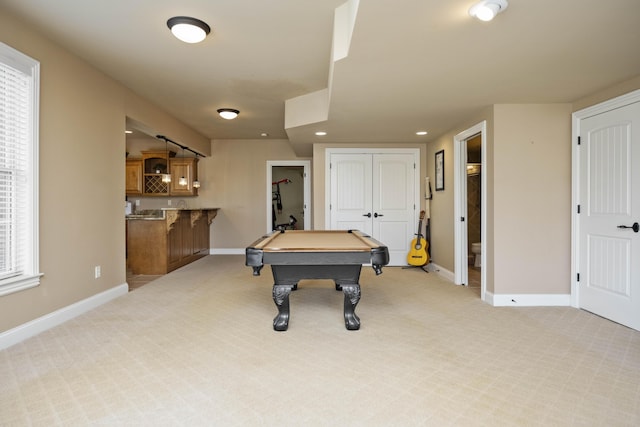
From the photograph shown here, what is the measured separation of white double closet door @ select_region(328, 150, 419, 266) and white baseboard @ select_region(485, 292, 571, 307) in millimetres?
2384

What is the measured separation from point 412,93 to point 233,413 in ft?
9.91

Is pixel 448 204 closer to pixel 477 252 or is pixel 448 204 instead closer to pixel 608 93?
pixel 477 252

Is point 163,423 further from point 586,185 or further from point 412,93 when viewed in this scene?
point 586,185

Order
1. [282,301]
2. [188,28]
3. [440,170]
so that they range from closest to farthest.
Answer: [188,28] < [282,301] < [440,170]

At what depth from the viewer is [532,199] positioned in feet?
12.0

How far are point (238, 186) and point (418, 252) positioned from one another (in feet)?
13.4

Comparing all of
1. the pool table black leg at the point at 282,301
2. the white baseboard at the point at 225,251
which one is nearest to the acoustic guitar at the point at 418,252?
the pool table black leg at the point at 282,301

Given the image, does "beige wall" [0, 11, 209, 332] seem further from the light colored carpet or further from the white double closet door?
the white double closet door

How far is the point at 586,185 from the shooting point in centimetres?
343

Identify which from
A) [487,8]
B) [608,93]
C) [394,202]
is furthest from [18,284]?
[608,93]

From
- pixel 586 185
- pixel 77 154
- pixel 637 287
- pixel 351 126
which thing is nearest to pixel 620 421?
pixel 637 287

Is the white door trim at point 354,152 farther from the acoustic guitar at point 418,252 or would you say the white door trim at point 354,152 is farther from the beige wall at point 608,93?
the beige wall at point 608,93

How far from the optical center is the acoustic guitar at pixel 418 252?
5547mm

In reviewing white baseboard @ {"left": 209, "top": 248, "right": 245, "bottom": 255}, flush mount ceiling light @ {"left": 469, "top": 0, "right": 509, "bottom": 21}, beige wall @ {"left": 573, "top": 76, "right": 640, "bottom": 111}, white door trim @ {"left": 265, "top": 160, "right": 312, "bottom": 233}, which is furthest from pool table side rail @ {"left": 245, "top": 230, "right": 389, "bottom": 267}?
white baseboard @ {"left": 209, "top": 248, "right": 245, "bottom": 255}
